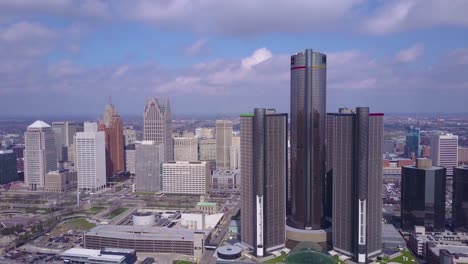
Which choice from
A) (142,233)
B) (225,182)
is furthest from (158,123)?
(142,233)

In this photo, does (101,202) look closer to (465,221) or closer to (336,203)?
(336,203)

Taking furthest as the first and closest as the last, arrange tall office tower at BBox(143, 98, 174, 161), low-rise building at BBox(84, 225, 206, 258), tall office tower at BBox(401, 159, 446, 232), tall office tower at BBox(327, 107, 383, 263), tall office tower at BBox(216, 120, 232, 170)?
tall office tower at BBox(216, 120, 232, 170)
tall office tower at BBox(143, 98, 174, 161)
tall office tower at BBox(401, 159, 446, 232)
low-rise building at BBox(84, 225, 206, 258)
tall office tower at BBox(327, 107, 383, 263)

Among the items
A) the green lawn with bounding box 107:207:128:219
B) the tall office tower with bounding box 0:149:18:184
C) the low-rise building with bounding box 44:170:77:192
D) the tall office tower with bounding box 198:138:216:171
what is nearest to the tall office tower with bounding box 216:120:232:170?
the tall office tower with bounding box 198:138:216:171

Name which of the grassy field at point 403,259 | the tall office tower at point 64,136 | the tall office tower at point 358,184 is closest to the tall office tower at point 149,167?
the tall office tower at point 64,136

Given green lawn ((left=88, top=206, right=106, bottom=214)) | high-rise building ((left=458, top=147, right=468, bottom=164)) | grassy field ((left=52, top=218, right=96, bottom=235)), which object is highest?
high-rise building ((left=458, top=147, right=468, bottom=164))

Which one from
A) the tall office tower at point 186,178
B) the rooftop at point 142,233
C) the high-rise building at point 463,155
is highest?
the high-rise building at point 463,155

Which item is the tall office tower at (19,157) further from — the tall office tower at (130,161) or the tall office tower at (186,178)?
the tall office tower at (186,178)

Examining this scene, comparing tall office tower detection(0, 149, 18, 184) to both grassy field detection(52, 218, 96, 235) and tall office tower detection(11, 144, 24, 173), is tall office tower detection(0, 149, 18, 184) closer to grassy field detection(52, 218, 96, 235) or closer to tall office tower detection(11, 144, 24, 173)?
tall office tower detection(11, 144, 24, 173)
